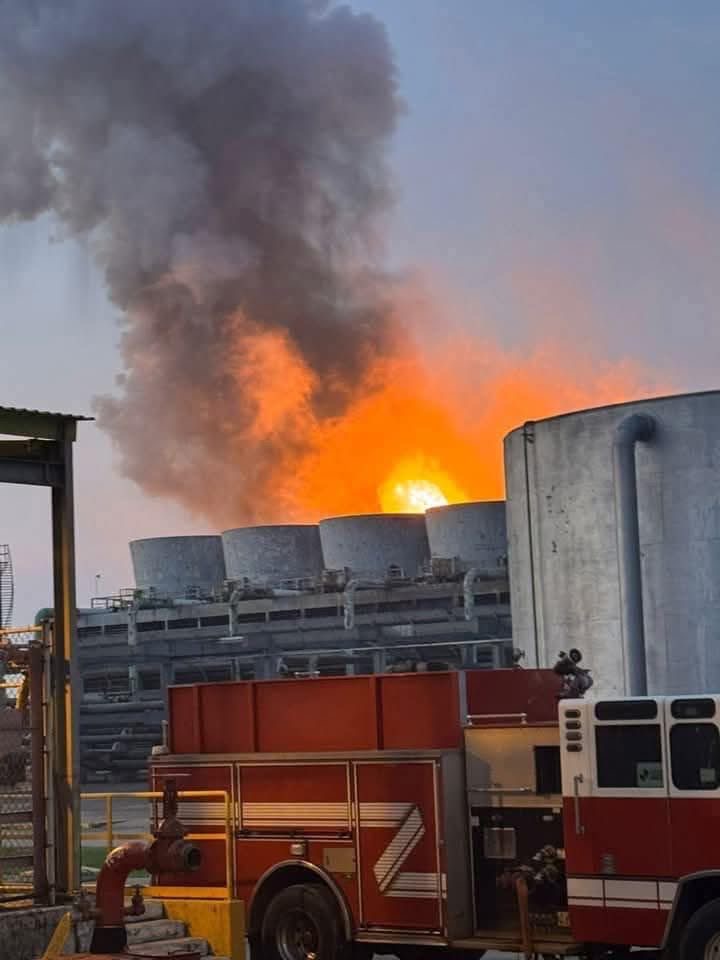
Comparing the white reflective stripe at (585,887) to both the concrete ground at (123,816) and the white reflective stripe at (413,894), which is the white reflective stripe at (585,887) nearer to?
the white reflective stripe at (413,894)

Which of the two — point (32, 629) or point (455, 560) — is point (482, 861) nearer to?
point (32, 629)

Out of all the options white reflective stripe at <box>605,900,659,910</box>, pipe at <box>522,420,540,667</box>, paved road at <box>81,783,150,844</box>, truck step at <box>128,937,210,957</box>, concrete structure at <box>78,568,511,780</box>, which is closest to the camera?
truck step at <box>128,937,210,957</box>

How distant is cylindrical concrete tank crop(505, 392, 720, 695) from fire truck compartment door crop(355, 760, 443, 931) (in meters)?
9.62

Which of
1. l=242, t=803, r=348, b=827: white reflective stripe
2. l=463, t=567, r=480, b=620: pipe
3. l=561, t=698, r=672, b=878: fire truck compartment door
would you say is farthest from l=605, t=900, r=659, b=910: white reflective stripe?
l=463, t=567, r=480, b=620: pipe

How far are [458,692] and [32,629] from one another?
4436mm

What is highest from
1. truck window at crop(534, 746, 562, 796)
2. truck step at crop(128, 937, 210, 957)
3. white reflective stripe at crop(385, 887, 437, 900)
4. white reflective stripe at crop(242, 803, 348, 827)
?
truck window at crop(534, 746, 562, 796)

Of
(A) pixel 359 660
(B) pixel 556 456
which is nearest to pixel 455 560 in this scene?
(A) pixel 359 660

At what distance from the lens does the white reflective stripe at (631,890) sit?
511 inches

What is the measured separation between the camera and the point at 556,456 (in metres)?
25.2

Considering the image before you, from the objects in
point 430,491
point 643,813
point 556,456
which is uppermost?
point 430,491

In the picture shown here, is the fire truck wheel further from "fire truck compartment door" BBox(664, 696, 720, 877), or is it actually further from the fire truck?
"fire truck compartment door" BBox(664, 696, 720, 877)

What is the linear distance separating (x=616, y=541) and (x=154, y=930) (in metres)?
12.6

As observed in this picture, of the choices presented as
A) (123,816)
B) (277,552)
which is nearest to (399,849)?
(123,816)

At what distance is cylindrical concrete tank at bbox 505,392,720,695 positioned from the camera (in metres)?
23.3
